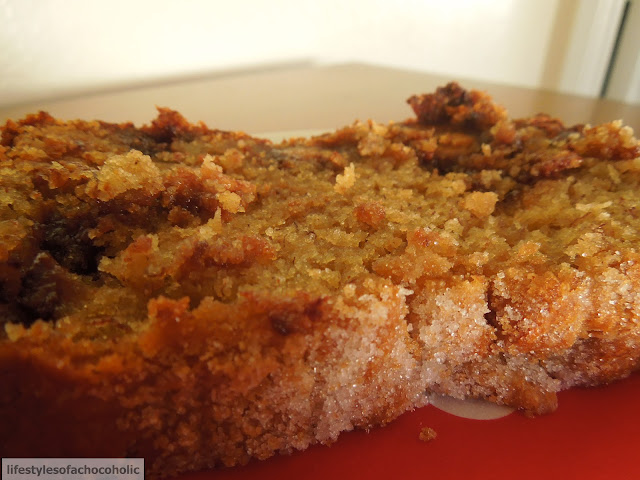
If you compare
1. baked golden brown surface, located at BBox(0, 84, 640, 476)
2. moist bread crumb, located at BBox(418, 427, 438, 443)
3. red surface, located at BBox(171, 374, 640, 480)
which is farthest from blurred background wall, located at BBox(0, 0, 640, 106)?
moist bread crumb, located at BBox(418, 427, 438, 443)

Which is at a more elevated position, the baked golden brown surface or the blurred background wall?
the blurred background wall

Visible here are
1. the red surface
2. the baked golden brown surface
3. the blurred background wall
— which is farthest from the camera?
the blurred background wall

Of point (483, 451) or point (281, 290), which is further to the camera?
point (483, 451)

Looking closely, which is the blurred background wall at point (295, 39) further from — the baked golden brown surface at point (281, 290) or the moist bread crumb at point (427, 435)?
the moist bread crumb at point (427, 435)

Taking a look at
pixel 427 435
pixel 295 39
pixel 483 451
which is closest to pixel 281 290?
pixel 427 435

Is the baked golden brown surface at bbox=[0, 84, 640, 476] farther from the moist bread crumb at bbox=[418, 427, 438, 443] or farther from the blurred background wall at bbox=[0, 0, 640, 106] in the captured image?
the blurred background wall at bbox=[0, 0, 640, 106]

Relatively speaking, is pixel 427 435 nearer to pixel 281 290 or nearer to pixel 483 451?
pixel 483 451
